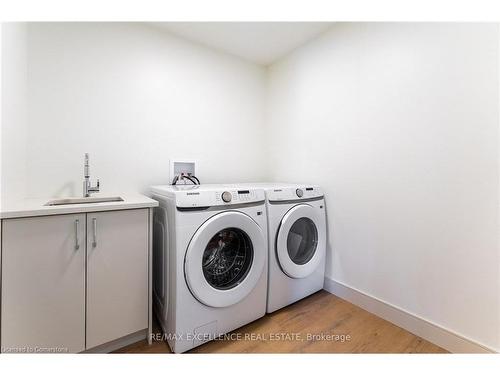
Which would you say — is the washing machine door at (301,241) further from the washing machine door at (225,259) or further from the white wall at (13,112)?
the white wall at (13,112)

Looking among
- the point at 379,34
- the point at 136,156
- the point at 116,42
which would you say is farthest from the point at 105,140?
the point at 379,34

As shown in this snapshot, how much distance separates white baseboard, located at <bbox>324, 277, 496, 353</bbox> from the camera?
3.79 feet

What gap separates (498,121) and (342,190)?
902 millimetres

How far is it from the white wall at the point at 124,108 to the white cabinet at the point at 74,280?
0.55 metres

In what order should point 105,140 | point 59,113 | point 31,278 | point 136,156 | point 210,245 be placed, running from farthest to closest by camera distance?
point 136,156
point 105,140
point 59,113
point 210,245
point 31,278

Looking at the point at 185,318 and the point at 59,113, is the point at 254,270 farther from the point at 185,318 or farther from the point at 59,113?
the point at 59,113

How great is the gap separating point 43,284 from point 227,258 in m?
0.91

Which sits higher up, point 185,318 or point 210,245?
point 210,245

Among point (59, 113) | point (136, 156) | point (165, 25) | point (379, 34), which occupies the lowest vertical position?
point (136, 156)

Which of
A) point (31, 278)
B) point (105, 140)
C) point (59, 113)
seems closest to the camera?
point (31, 278)

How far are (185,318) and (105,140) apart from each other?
1.36 metres

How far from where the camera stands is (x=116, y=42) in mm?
1632

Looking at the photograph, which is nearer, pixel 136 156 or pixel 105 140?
pixel 105 140

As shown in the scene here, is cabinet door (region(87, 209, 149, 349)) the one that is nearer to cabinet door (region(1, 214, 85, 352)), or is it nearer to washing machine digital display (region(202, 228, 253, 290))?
cabinet door (region(1, 214, 85, 352))
